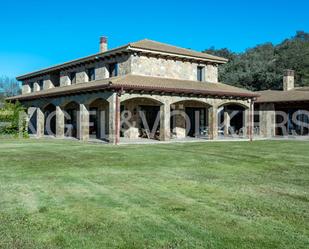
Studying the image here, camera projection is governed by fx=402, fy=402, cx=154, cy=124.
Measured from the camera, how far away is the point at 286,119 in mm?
31953

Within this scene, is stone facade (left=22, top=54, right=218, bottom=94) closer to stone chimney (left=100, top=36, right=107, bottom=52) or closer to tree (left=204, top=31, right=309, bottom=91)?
stone chimney (left=100, top=36, right=107, bottom=52)

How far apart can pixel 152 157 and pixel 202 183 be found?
17.8ft

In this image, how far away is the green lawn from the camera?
5.35 m

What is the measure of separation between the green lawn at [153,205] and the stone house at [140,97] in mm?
10404

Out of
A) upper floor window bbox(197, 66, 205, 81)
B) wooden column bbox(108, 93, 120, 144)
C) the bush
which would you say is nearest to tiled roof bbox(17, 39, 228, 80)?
upper floor window bbox(197, 66, 205, 81)

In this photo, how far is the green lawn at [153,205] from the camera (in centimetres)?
535

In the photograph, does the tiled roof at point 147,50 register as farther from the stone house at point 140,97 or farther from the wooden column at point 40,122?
the wooden column at point 40,122

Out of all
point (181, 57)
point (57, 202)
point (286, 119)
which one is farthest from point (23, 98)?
point (57, 202)

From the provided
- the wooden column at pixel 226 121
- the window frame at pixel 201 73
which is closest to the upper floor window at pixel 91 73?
the window frame at pixel 201 73

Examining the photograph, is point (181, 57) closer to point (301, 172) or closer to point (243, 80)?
point (301, 172)

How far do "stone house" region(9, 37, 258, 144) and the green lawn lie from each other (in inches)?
410

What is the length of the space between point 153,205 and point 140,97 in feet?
50.9

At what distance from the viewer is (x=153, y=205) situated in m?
7.12

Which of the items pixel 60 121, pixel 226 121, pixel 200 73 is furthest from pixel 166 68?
pixel 226 121
